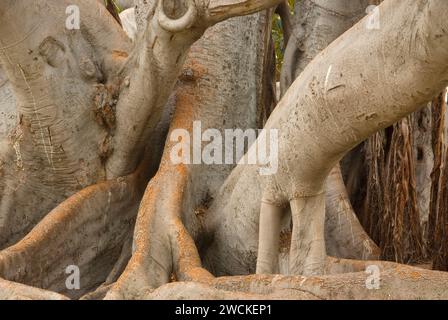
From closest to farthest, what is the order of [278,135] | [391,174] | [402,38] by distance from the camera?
[402,38] < [278,135] < [391,174]

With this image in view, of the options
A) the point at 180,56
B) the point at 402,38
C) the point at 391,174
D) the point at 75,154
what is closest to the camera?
the point at 402,38

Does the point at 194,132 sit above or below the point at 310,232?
above

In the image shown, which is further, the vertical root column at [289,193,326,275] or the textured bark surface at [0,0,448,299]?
the vertical root column at [289,193,326,275]

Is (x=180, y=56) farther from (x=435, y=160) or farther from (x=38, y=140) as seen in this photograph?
(x=435, y=160)

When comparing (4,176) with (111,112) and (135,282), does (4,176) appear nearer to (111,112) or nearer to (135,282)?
(111,112)

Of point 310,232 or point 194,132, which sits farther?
point 194,132

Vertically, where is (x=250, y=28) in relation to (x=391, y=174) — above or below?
above

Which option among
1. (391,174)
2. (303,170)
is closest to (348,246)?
(391,174)

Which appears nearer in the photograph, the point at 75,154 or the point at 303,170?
the point at 303,170

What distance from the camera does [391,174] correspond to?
21.8 ft

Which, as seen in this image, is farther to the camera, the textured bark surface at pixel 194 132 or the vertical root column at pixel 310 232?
the vertical root column at pixel 310 232
